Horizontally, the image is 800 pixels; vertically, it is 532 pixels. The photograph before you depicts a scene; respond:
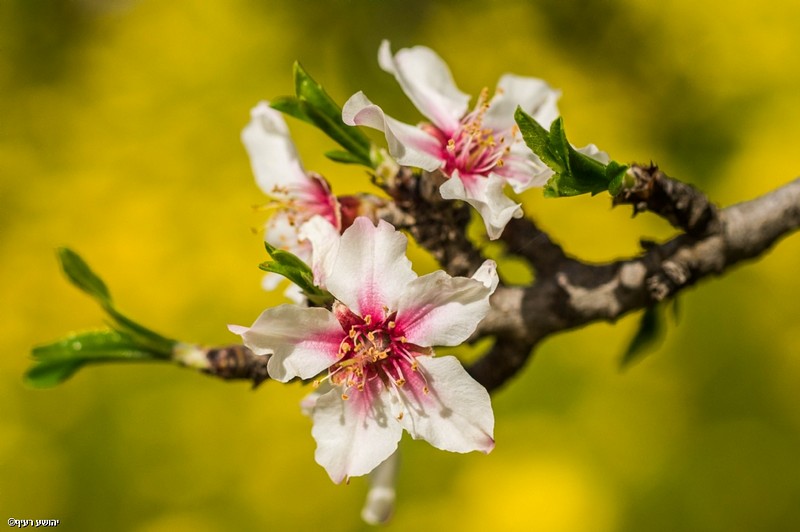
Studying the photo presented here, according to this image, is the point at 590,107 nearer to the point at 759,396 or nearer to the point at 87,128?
the point at 759,396

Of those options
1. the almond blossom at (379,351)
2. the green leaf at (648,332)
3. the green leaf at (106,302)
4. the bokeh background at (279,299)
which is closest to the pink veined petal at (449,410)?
the almond blossom at (379,351)

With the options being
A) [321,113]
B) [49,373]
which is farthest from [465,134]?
[49,373]

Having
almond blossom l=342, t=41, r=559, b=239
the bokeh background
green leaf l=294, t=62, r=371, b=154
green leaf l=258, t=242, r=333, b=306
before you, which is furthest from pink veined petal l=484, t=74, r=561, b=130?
the bokeh background

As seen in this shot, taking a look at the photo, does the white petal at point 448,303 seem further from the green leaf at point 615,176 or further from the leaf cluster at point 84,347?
the leaf cluster at point 84,347

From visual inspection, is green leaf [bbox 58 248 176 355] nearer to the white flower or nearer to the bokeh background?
the white flower

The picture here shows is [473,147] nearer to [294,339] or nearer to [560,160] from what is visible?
[560,160]
